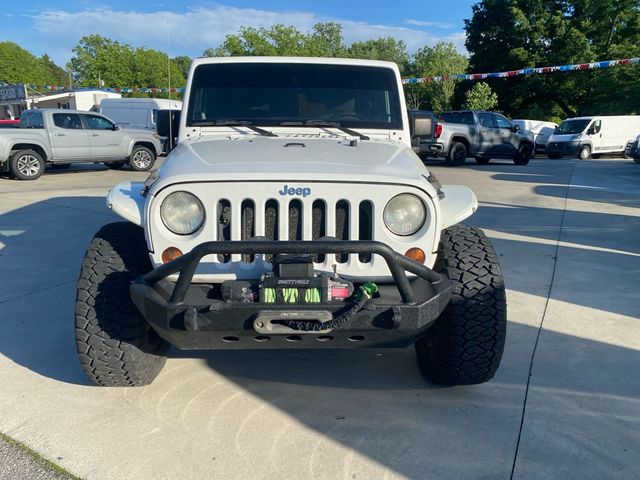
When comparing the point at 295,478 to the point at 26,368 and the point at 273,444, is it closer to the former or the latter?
the point at 273,444

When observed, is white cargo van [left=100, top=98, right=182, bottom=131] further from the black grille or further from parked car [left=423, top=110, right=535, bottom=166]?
the black grille

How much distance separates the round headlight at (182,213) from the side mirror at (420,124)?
195cm

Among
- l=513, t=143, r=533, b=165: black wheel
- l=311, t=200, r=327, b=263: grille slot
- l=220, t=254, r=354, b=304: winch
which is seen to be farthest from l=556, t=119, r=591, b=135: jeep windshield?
l=220, t=254, r=354, b=304: winch

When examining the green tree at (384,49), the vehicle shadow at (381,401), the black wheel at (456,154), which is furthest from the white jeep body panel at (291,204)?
the green tree at (384,49)

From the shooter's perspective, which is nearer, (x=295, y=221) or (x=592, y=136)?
(x=295, y=221)

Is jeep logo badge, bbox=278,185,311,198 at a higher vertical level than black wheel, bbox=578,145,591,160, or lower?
higher

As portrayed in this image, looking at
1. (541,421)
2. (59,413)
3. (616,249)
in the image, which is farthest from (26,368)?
(616,249)

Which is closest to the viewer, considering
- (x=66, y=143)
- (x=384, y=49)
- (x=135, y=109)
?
(x=66, y=143)

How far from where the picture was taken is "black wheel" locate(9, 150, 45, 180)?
42.4ft

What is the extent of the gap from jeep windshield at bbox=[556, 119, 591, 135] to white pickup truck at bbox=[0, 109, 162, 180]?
15620 millimetres

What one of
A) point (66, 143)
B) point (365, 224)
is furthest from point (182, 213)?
point (66, 143)

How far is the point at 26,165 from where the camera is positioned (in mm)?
13180

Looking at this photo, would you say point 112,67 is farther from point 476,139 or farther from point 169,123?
point 169,123

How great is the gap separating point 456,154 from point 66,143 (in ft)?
35.2
